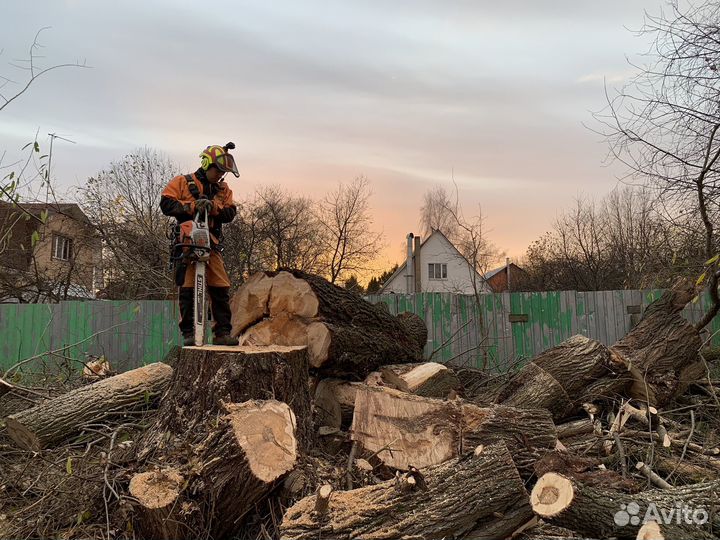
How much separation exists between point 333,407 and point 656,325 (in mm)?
3262

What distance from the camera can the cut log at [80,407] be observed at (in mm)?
3842

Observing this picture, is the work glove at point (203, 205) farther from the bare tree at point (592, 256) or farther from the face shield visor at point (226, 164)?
the bare tree at point (592, 256)

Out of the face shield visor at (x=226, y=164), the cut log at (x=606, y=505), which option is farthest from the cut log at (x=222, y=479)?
the face shield visor at (x=226, y=164)

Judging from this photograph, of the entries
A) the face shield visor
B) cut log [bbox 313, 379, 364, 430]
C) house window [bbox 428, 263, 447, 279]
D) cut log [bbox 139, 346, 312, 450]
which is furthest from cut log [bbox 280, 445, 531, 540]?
house window [bbox 428, 263, 447, 279]

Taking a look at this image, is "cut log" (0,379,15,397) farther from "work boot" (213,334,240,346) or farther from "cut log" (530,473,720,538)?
"cut log" (530,473,720,538)

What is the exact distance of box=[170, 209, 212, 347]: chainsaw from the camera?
4.36m

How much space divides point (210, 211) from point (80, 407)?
1847mm

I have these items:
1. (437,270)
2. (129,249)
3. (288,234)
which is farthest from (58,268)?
(437,270)

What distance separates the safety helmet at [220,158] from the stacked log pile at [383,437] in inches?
43.0

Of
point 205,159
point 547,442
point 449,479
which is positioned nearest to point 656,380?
point 547,442

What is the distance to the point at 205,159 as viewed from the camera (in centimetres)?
472

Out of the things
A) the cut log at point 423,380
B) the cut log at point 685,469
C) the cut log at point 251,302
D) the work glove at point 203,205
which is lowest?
the cut log at point 685,469

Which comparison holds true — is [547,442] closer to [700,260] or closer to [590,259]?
[700,260]

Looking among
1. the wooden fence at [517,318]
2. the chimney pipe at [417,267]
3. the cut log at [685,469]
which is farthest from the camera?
the chimney pipe at [417,267]
